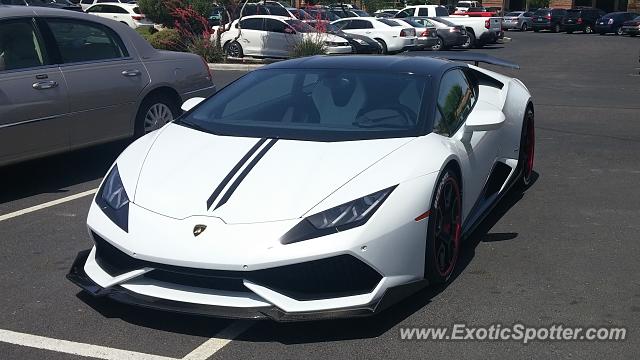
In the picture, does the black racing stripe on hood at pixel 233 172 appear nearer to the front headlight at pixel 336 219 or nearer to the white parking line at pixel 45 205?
the front headlight at pixel 336 219

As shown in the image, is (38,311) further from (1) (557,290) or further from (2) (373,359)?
(1) (557,290)

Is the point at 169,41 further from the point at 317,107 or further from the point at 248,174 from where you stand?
the point at 248,174

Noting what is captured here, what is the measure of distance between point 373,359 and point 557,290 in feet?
4.66

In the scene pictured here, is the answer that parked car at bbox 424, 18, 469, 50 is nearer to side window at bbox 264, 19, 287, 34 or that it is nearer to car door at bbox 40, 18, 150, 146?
side window at bbox 264, 19, 287, 34

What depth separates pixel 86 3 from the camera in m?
39.1

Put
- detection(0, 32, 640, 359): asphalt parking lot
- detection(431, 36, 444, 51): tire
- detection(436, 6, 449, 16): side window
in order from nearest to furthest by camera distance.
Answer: detection(0, 32, 640, 359): asphalt parking lot < detection(431, 36, 444, 51): tire < detection(436, 6, 449, 16): side window

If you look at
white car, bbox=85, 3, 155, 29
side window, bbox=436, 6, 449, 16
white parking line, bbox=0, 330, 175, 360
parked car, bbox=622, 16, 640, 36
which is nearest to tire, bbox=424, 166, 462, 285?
white parking line, bbox=0, 330, 175, 360

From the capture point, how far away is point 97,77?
7.16m

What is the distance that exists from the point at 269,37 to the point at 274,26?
357 mm

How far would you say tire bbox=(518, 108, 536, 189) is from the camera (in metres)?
6.58

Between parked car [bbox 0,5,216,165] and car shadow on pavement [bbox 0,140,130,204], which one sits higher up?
parked car [bbox 0,5,216,165]

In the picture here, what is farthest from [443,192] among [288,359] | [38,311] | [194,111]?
[38,311]

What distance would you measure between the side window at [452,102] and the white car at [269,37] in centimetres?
1632

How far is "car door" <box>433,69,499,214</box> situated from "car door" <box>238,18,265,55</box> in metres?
17.5
